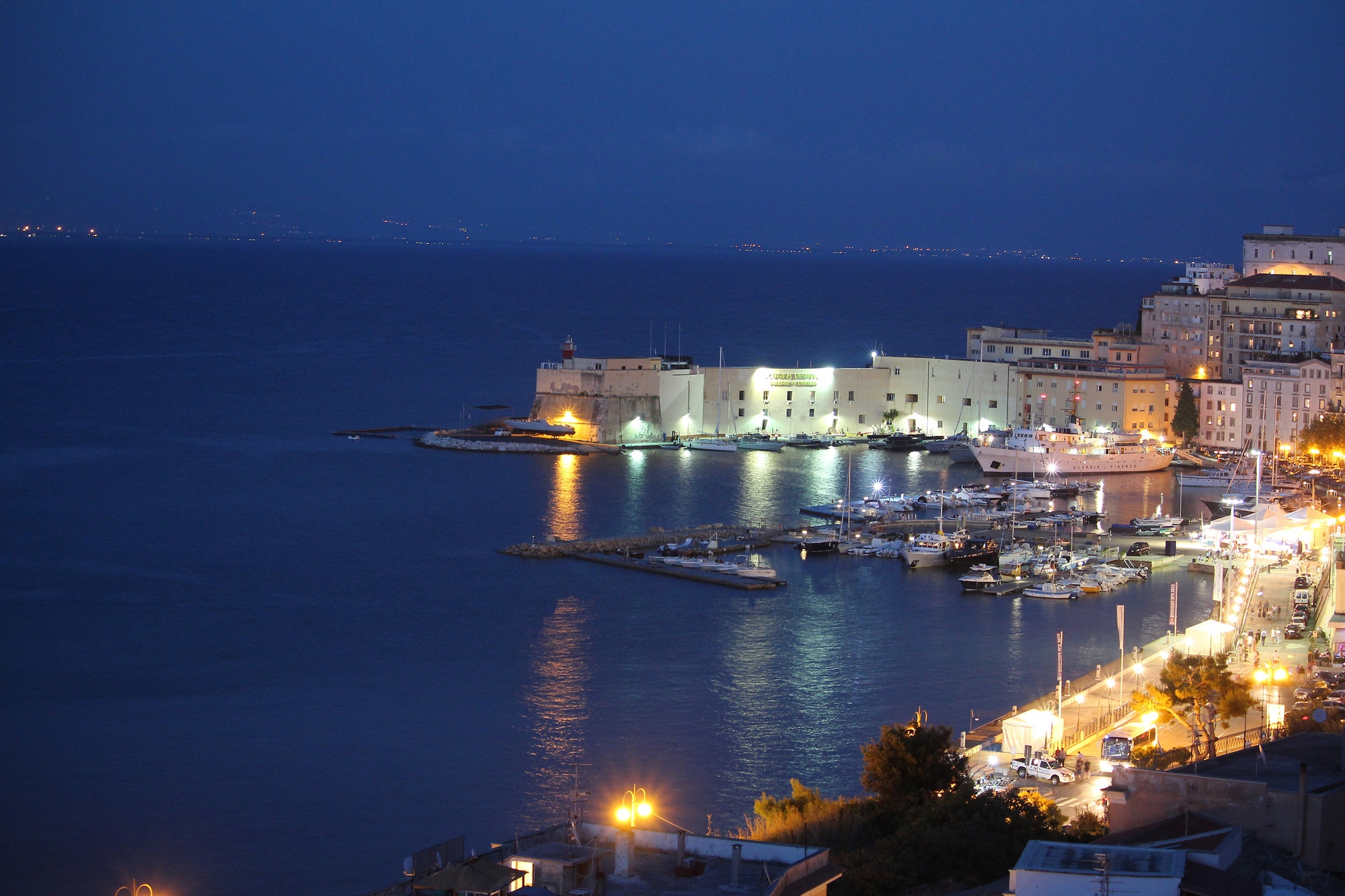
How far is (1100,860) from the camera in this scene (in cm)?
579

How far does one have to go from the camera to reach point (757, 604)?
55.7 feet

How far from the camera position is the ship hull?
2645 cm

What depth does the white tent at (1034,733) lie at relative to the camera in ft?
34.0

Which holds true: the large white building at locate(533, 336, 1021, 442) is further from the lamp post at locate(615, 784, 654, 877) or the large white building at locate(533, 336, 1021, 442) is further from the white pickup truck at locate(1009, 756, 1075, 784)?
the lamp post at locate(615, 784, 654, 877)

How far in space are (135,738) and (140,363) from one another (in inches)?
1219

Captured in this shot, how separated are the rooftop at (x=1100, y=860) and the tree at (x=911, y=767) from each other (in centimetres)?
264

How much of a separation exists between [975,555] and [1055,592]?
64.7 inches

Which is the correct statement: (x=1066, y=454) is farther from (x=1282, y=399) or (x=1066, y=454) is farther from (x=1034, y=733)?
(x=1034, y=733)

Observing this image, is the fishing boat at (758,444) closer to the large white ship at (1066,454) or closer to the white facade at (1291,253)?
the large white ship at (1066,454)

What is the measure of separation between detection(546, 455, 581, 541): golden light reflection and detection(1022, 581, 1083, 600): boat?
5618 mm

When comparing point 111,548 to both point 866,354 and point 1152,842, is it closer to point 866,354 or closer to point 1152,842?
point 1152,842

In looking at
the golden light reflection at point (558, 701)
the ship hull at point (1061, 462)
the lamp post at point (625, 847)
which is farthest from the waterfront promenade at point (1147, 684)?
the ship hull at point (1061, 462)

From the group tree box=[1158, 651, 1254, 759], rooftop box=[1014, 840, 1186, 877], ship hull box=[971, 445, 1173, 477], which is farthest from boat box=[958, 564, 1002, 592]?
rooftop box=[1014, 840, 1186, 877]

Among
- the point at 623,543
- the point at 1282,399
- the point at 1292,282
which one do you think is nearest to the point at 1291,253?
the point at 1292,282
